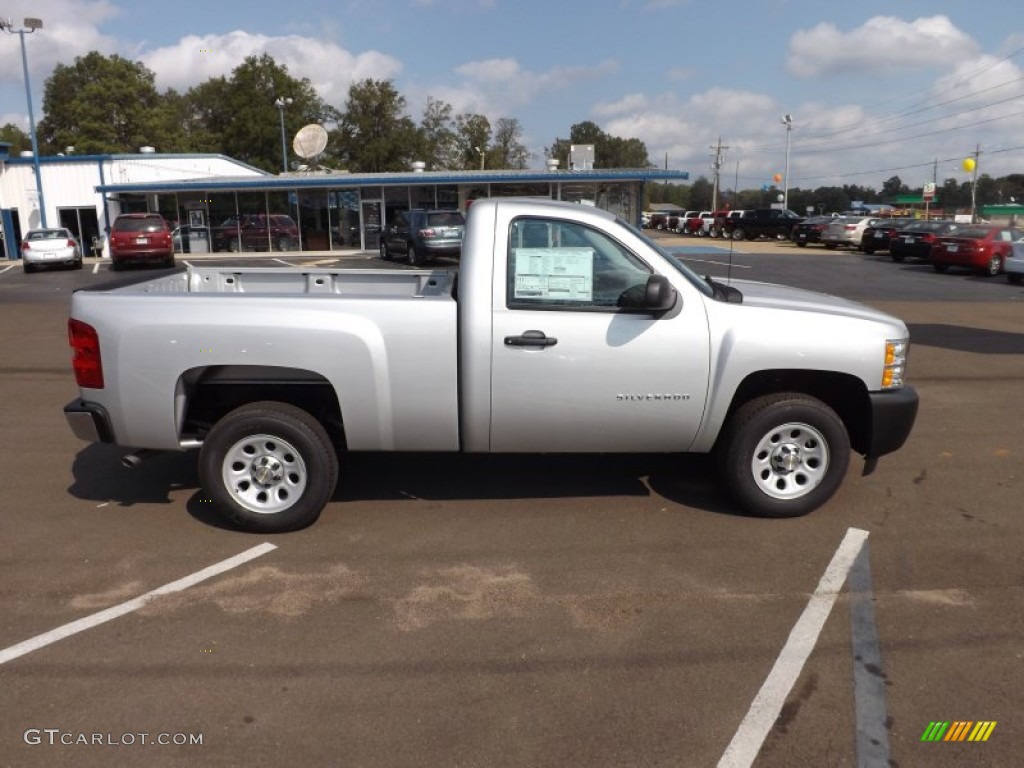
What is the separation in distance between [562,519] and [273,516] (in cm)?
173

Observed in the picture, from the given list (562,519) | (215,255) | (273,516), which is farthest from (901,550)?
(215,255)

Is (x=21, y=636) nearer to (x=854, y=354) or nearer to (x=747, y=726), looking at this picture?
(x=747, y=726)

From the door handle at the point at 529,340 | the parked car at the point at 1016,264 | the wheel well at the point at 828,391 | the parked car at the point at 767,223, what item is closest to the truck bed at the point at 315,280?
the door handle at the point at 529,340

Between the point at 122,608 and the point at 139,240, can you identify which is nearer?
the point at 122,608

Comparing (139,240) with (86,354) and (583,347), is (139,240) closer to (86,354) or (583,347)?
(86,354)

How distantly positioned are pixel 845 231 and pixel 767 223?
804cm

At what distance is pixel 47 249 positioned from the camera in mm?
26281

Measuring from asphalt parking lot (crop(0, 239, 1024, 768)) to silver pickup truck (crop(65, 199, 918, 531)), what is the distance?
469 millimetres

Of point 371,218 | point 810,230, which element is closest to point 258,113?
point 371,218

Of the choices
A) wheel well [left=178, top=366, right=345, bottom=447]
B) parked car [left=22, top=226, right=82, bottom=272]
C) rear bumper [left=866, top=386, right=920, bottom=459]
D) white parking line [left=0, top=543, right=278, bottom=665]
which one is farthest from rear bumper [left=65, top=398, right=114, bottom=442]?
parked car [left=22, top=226, right=82, bottom=272]

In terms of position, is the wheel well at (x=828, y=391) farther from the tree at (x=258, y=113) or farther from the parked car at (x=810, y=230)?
Result: the tree at (x=258, y=113)

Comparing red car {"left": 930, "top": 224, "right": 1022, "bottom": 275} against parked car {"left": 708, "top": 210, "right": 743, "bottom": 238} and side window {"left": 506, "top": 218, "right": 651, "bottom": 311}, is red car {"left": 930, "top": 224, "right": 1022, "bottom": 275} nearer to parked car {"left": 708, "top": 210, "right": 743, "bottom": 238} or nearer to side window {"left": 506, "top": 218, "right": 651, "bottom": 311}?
parked car {"left": 708, "top": 210, "right": 743, "bottom": 238}

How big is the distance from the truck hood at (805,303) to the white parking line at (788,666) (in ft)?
4.47

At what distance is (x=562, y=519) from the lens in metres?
4.99
